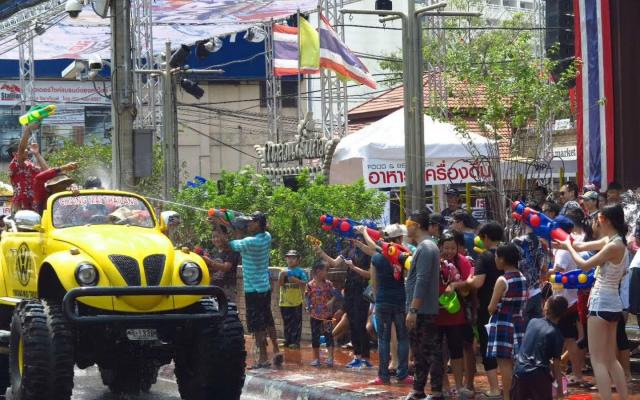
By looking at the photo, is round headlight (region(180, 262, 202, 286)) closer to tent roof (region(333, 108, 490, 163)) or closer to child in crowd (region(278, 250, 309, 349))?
child in crowd (region(278, 250, 309, 349))

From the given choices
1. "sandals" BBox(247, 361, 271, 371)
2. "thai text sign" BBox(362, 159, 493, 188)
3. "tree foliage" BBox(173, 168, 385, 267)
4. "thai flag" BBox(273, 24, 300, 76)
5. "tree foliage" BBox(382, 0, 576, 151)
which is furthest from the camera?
"thai flag" BBox(273, 24, 300, 76)

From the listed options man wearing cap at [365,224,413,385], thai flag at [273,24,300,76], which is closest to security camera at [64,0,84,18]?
man wearing cap at [365,224,413,385]

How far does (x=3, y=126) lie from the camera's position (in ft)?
186

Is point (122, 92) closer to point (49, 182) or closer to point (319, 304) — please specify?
point (319, 304)

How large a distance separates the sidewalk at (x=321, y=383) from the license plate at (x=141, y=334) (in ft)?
7.68

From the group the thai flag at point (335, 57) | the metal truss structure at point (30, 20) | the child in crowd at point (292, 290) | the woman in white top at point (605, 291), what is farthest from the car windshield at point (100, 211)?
the metal truss structure at point (30, 20)

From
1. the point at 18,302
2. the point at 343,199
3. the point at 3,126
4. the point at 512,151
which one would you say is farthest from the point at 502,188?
the point at 3,126

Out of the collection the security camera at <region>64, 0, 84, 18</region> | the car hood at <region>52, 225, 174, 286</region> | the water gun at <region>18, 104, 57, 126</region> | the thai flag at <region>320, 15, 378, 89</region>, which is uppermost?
the security camera at <region>64, 0, 84, 18</region>

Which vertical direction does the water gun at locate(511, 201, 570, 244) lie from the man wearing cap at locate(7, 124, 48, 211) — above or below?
below

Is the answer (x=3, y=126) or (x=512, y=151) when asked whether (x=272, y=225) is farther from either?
(x=3, y=126)

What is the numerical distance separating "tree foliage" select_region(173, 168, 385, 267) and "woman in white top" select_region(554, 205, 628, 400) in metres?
7.69

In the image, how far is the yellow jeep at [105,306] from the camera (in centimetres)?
995

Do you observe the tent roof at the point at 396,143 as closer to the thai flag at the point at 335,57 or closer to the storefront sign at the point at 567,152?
the thai flag at the point at 335,57

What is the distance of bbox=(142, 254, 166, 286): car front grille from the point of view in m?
10.5
